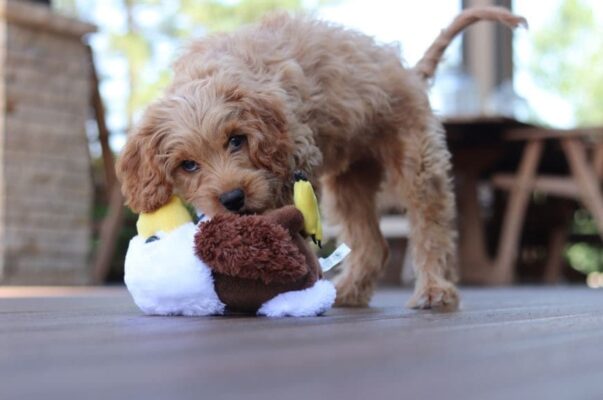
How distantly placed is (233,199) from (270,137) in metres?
0.31

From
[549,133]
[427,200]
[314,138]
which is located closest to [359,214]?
[427,200]

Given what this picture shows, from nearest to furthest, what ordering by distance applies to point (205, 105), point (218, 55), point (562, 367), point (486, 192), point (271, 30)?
point (562, 367) → point (205, 105) → point (218, 55) → point (271, 30) → point (486, 192)

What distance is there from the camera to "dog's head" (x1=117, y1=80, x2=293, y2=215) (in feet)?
9.59

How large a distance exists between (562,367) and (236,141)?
→ 5.65ft

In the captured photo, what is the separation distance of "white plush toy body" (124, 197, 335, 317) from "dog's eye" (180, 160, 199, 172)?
20 cm

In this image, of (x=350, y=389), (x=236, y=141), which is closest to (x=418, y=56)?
(x=236, y=141)

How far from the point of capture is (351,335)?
2043mm

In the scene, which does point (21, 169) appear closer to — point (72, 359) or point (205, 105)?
point (205, 105)

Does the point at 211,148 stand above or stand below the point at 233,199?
above

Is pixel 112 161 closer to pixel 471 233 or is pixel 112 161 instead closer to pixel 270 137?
pixel 471 233

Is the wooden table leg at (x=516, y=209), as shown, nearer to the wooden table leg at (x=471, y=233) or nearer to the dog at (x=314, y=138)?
the wooden table leg at (x=471, y=233)

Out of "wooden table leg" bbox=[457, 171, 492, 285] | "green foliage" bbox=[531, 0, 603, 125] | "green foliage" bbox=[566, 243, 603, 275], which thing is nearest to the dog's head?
"wooden table leg" bbox=[457, 171, 492, 285]

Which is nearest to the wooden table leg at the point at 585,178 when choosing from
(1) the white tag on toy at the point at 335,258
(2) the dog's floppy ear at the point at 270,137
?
(1) the white tag on toy at the point at 335,258

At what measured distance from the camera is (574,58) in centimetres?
2439
